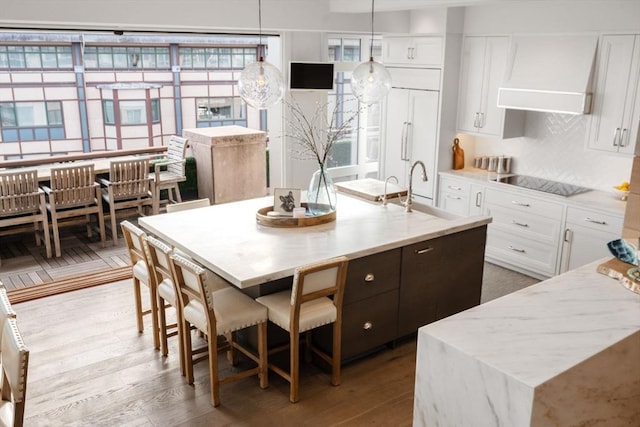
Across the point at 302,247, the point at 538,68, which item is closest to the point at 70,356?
the point at 302,247

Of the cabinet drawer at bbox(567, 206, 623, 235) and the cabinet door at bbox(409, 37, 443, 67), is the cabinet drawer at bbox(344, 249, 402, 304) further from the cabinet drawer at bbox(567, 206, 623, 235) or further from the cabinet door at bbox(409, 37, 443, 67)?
the cabinet door at bbox(409, 37, 443, 67)

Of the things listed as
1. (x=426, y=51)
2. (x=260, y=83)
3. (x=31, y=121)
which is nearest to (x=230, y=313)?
(x=260, y=83)

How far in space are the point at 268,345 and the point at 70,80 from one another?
6079 mm

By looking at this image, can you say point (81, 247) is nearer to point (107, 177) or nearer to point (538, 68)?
point (107, 177)

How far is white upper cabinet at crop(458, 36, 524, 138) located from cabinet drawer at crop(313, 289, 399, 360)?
272 centimetres

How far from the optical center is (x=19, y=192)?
5.80 meters

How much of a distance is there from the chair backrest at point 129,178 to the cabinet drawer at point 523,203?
12.4ft

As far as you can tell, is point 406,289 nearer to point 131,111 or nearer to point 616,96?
point 616,96

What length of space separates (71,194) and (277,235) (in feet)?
10.6

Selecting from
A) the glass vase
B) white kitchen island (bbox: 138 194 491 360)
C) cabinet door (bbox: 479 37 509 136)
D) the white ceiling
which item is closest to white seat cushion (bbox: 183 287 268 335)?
white kitchen island (bbox: 138 194 491 360)

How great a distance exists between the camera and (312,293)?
3.38 meters

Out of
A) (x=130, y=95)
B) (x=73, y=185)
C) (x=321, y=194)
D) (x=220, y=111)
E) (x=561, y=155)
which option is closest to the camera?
(x=321, y=194)

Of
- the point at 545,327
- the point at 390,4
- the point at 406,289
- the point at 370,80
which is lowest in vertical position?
the point at 406,289

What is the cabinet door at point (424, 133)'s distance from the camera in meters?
6.21
